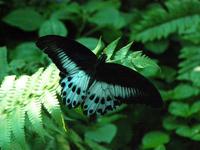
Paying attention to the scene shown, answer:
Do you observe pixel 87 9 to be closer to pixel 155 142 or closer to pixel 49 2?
pixel 49 2

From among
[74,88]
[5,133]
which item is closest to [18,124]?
[5,133]

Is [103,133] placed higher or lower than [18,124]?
lower

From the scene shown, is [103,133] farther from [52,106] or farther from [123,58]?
[52,106]

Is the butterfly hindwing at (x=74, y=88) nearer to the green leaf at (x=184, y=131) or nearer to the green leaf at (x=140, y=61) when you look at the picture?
the green leaf at (x=140, y=61)

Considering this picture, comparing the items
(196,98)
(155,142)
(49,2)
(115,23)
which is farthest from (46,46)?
(49,2)

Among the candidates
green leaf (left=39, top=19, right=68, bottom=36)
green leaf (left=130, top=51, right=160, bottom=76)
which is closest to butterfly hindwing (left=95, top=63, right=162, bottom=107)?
green leaf (left=130, top=51, right=160, bottom=76)

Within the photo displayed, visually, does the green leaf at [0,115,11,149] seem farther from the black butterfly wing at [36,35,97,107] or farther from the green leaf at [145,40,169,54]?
the green leaf at [145,40,169,54]
